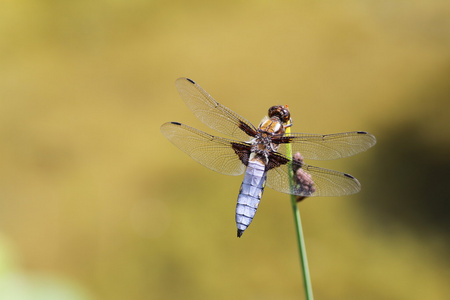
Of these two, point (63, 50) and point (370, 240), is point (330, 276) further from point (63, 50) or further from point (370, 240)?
point (63, 50)

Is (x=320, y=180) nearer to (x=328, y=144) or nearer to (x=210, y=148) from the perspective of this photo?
(x=328, y=144)

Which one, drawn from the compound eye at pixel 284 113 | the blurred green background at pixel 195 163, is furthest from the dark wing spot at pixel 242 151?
the blurred green background at pixel 195 163

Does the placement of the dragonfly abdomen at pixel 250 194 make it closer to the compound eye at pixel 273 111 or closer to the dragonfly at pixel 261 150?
the dragonfly at pixel 261 150

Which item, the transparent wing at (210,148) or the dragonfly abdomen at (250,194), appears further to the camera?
the transparent wing at (210,148)

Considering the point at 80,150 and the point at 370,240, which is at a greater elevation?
the point at 80,150

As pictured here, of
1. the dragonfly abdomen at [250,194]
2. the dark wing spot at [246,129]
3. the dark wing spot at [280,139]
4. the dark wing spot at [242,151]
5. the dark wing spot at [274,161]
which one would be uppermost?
the dark wing spot at [246,129]

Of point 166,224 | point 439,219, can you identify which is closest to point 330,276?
point 439,219
